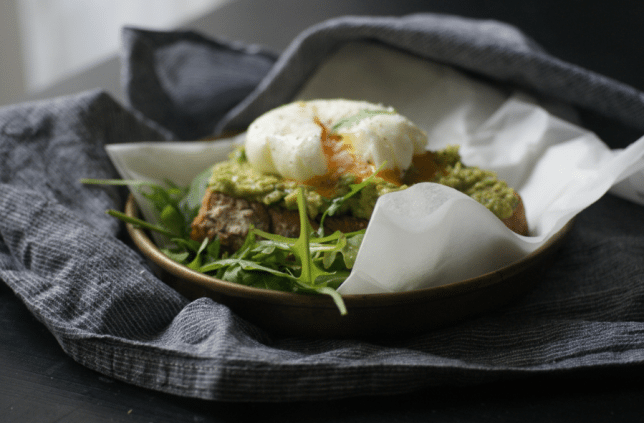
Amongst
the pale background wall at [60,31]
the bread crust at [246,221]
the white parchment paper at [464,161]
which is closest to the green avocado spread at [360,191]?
the bread crust at [246,221]

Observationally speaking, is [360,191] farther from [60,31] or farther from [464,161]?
[60,31]

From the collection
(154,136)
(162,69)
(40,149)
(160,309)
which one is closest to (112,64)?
(162,69)

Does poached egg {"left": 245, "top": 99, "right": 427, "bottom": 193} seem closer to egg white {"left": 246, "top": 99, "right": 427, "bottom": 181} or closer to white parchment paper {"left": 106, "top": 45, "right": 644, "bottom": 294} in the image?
egg white {"left": 246, "top": 99, "right": 427, "bottom": 181}

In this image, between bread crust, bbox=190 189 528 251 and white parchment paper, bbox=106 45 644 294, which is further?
bread crust, bbox=190 189 528 251

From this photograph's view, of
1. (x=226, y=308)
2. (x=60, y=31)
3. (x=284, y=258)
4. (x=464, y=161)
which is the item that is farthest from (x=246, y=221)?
(x=60, y=31)

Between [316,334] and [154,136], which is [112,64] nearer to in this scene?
[154,136]

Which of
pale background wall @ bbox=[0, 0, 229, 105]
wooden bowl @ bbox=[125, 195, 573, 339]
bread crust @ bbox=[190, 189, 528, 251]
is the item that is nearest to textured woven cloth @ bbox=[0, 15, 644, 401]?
wooden bowl @ bbox=[125, 195, 573, 339]

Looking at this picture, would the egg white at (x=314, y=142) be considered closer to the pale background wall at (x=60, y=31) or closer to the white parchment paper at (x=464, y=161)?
the white parchment paper at (x=464, y=161)
